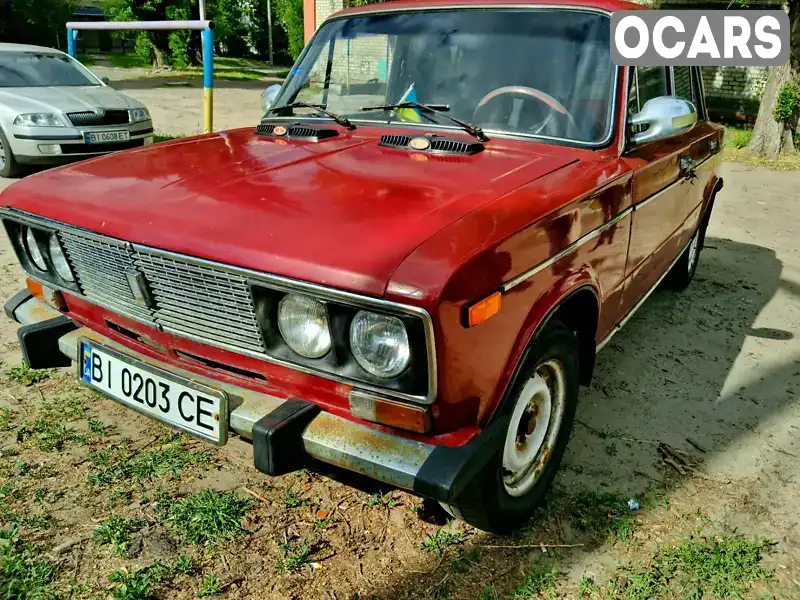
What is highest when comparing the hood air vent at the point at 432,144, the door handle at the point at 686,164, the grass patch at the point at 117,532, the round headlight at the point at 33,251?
the hood air vent at the point at 432,144

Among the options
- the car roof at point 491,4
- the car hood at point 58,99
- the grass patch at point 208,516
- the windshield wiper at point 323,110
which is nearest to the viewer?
the grass patch at point 208,516

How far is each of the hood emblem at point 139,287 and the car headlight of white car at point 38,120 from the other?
21.9ft

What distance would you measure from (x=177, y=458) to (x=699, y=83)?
388 centimetres

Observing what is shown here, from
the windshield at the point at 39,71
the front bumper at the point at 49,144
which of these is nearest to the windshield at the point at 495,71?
the front bumper at the point at 49,144

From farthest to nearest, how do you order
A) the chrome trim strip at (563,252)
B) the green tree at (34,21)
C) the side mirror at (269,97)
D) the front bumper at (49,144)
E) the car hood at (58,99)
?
the green tree at (34,21) < the car hood at (58,99) < the front bumper at (49,144) < the side mirror at (269,97) < the chrome trim strip at (563,252)

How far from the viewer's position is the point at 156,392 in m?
2.21

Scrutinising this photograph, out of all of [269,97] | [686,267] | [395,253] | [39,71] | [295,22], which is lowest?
[686,267]

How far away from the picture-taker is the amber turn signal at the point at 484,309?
5.89 ft

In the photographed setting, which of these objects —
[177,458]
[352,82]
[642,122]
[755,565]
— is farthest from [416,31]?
[755,565]

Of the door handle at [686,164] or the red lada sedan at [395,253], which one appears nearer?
the red lada sedan at [395,253]

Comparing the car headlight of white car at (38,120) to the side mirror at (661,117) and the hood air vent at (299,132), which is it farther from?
the side mirror at (661,117)

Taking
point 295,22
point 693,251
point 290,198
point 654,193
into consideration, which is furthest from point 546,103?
point 295,22

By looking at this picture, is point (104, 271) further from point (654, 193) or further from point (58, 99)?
point (58, 99)

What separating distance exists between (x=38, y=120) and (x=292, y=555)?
7326mm
